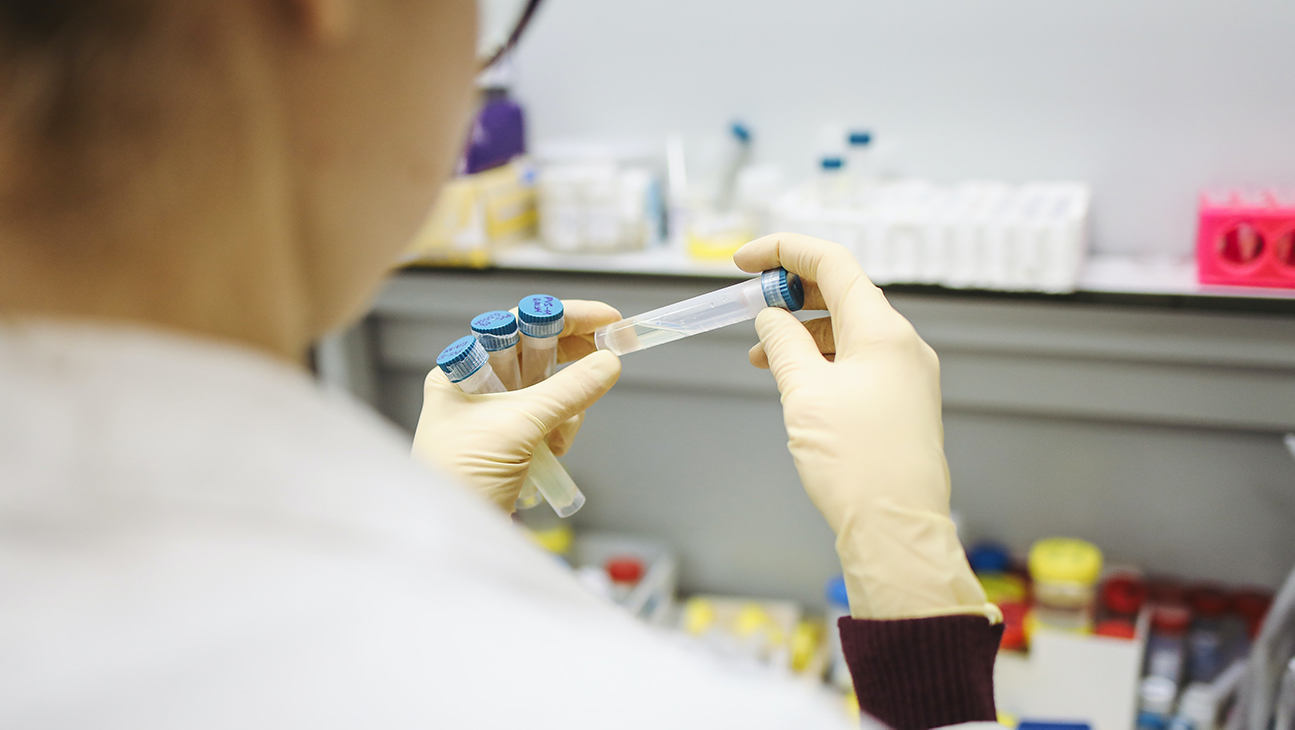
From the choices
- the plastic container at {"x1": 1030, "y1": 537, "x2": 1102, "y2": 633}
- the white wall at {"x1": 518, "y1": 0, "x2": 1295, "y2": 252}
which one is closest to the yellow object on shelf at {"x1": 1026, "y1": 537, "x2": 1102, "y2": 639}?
the plastic container at {"x1": 1030, "y1": 537, "x2": 1102, "y2": 633}

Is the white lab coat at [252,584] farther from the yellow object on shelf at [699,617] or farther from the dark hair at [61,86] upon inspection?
the yellow object on shelf at [699,617]

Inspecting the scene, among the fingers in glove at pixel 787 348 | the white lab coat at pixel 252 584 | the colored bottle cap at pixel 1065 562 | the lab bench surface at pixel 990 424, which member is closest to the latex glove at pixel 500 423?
the fingers in glove at pixel 787 348

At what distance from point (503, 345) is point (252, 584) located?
0.56 m

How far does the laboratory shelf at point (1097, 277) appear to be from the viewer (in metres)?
1.31

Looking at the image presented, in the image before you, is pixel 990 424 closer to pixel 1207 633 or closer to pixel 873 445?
pixel 1207 633

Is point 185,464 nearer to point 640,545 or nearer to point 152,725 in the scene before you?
point 152,725

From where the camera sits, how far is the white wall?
1407 millimetres

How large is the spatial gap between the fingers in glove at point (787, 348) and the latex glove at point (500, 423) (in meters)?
0.15

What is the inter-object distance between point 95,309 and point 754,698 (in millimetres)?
280

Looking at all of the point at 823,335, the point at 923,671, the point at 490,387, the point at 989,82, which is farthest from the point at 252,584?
the point at 989,82

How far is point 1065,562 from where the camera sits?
4.75ft

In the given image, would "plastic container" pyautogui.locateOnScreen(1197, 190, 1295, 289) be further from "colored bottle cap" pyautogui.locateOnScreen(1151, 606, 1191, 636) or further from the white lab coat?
the white lab coat

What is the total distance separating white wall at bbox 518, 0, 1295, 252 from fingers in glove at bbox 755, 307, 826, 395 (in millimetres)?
851

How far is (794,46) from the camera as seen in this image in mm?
1612
